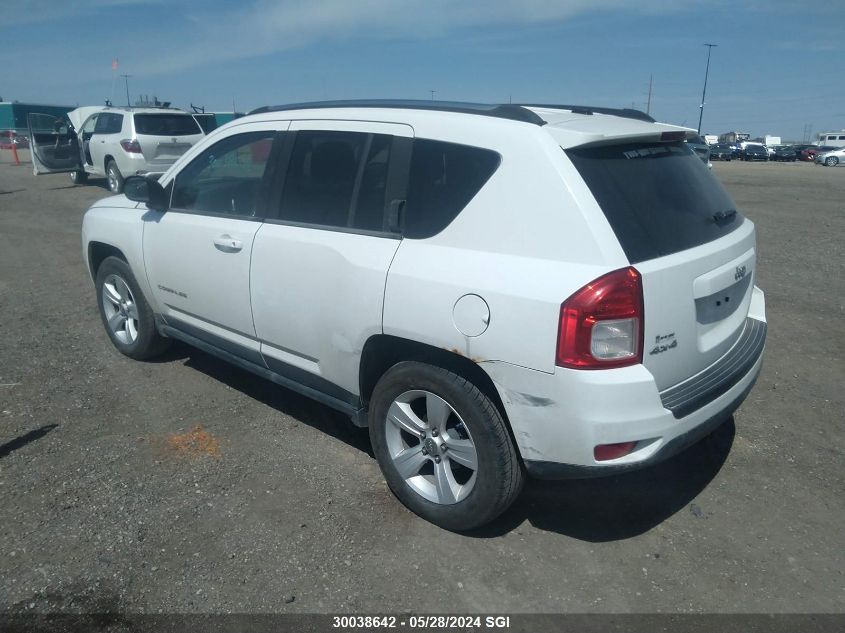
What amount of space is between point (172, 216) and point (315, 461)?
192 centimetres

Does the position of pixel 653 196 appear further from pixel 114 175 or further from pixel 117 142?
pixel 114 175

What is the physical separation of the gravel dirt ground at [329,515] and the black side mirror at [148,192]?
129 centimetres

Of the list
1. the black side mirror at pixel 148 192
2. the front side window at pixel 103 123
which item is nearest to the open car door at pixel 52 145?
the front side window at pixel 103 123

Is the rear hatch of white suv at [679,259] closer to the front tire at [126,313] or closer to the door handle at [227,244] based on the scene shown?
the door handle at [227,244]

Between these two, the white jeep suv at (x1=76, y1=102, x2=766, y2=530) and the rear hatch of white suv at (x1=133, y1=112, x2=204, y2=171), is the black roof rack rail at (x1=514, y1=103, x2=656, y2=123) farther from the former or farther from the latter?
the rear hatch of white suv at (x1=133, y1=112, x2=204, y2=171)

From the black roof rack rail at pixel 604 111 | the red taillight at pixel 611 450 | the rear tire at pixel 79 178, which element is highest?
the black roof rack rail at pixel 604 111

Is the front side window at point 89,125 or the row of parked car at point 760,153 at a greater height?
the front side window at point 89,125

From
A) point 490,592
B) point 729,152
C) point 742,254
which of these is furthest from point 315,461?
point 729,152

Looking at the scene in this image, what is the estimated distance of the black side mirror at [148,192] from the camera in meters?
4.54

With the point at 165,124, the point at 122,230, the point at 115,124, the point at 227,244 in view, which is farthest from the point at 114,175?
the point at 227,244

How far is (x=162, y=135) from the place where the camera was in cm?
1453

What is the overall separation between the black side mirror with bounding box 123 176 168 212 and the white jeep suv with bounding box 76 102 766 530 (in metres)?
0.64

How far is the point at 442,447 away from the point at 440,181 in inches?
48.4

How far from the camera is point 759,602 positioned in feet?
9.07
